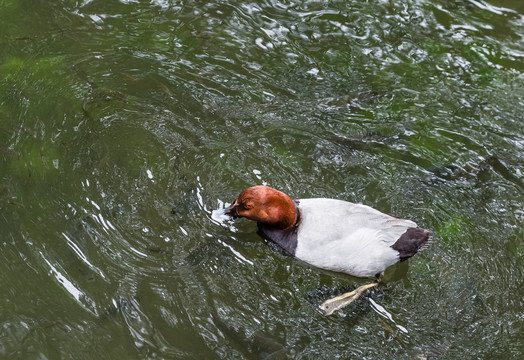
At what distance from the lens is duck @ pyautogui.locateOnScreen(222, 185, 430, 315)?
13.9 ft

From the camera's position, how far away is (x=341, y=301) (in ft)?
13.8

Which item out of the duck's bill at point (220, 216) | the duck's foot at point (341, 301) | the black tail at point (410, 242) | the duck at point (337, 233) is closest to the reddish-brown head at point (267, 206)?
the duck at point (337, 233)

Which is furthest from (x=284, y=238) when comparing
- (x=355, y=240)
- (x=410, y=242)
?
(x=410, y=242)

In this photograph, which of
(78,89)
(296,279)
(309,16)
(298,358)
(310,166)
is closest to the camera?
(298,358)

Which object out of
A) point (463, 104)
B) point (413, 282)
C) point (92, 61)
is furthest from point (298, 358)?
point (92, 61)

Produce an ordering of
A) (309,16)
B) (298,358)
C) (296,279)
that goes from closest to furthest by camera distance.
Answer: (298,358), (296,279), (309,16)

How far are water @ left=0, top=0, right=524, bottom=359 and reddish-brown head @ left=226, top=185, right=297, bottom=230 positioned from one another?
0.83 ft

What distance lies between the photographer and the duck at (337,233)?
4242 mm

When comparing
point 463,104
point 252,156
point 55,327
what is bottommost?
point 55,327

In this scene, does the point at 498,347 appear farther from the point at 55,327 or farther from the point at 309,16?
the point at 309,16

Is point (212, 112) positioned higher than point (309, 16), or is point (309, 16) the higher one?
point (309, 16)

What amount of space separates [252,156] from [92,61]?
1.83m

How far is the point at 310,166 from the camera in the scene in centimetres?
496

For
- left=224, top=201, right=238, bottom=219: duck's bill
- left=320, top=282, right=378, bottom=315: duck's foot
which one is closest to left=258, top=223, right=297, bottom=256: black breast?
left=224, top=201, right=238, bottom=219: duck's bill
